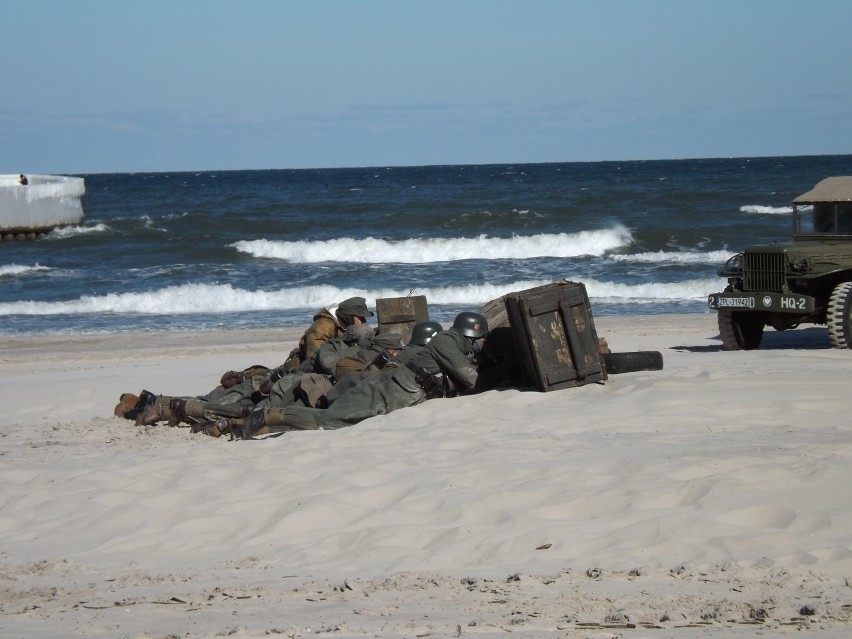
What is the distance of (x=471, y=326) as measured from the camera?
29.9 ft

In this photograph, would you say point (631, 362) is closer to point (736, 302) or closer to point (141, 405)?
point (736, 302)

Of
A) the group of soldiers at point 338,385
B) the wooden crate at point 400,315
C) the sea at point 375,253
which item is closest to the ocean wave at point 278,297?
the sea at point 375,253

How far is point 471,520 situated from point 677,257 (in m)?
23.3

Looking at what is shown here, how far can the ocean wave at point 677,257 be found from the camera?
2673 centimetres

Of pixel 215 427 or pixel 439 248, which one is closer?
pixel 215 427

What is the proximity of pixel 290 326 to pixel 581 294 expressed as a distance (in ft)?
31.5

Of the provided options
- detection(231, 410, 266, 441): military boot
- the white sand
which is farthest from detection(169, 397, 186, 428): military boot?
detection(231, 410, 266, 441): military boot

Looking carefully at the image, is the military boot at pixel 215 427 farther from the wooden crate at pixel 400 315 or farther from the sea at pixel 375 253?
the sea at pixel 375 253

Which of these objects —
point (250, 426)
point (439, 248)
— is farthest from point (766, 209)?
point (250, 426)

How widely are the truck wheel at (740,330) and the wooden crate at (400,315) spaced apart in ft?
11.3

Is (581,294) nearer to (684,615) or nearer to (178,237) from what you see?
(684,615)

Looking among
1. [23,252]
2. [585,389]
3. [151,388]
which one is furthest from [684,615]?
[23,252]

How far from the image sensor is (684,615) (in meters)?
4.16

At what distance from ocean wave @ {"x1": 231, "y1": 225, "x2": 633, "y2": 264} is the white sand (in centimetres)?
2207
